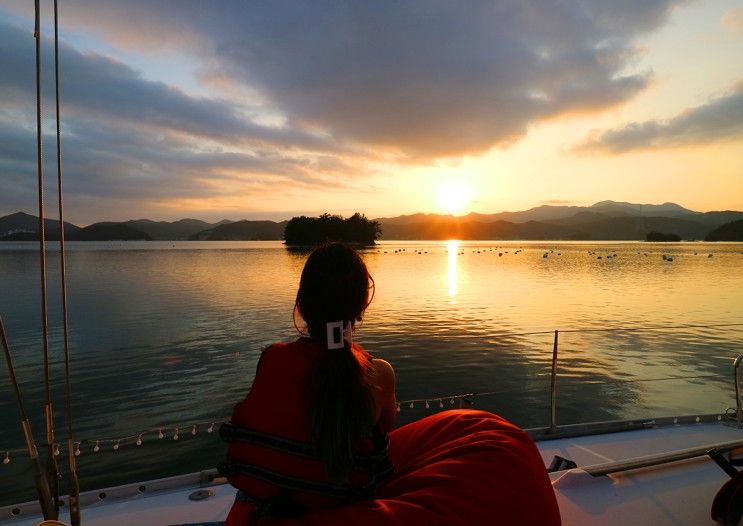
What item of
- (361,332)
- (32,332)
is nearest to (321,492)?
(361,332)

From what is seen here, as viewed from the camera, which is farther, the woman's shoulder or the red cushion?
the woman's shoulder

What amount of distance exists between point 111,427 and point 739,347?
1710cm

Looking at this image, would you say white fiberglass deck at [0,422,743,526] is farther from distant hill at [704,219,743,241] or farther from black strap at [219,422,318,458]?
distant hill at [704,219,743,241]

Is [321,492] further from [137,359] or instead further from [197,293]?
[197,293]

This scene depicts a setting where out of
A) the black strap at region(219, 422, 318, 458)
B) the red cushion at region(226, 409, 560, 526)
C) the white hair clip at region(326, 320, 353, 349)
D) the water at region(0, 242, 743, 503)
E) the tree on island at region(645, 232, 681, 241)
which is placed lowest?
the water at region(0, 242, 743, 503)

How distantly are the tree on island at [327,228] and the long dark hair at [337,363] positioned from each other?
109 meters

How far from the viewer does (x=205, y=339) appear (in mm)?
15398

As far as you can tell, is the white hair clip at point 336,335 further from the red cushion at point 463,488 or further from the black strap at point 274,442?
the red cushion at point 463,488

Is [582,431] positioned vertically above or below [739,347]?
above

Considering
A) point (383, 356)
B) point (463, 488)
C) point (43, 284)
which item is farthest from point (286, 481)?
point (383, 356)

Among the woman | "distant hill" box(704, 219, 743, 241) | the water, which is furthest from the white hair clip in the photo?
"distant hill" box(704, 219, 743, 241)

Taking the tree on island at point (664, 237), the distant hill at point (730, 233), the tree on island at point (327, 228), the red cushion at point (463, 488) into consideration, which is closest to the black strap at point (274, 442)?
the red cushion at point (463, 488)

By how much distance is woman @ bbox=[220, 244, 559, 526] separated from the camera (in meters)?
1.62

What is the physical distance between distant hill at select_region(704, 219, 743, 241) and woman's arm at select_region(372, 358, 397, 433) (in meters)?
213
